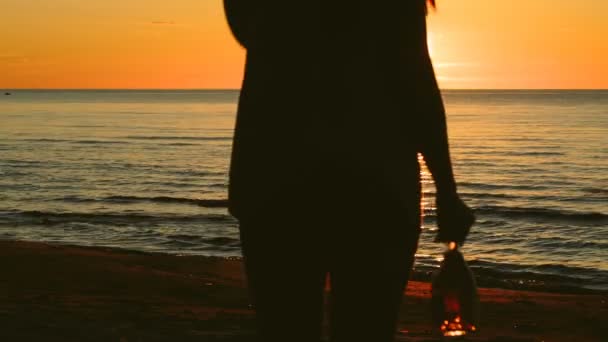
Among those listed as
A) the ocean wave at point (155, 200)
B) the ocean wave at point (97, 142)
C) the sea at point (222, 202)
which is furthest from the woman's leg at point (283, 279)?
the ocean wave at point (97, 142)

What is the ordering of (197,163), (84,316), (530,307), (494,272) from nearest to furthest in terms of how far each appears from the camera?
(84,316) < (530,307) < (494,272) < (197,163)

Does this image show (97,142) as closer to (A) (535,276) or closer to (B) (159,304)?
(A) (535,276)

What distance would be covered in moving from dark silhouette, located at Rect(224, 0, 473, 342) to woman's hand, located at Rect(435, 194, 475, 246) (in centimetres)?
9

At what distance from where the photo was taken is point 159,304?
8281mm

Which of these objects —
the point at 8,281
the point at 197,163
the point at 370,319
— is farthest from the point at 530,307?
the point at 197,163

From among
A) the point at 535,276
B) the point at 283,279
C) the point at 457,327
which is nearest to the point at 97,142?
the point at 535,276

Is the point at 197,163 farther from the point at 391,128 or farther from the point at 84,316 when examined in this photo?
the point at 391,128

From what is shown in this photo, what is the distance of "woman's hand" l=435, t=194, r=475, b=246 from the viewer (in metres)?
1.94

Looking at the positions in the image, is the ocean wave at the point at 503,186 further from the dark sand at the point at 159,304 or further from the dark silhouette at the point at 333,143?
the dark silhouette at the point at 333,143

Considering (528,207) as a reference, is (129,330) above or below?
above

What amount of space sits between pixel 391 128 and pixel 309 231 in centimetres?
29

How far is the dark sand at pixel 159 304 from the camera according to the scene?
5.77 metres

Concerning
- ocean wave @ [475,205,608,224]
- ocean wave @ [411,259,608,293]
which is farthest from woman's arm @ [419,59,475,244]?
ocean wave @ [475,205,608,224]

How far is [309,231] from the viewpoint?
182cm
